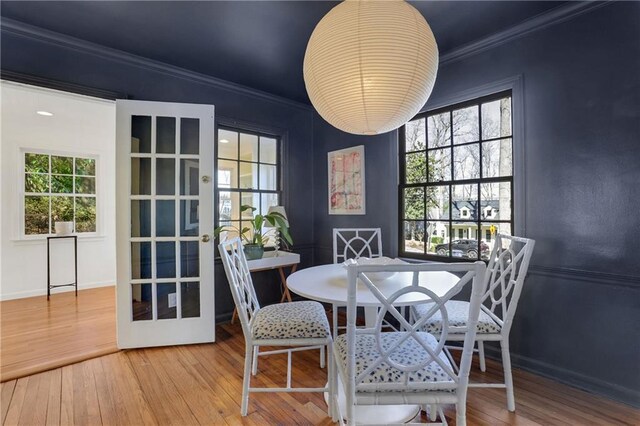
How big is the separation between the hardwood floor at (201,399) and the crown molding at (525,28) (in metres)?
2.43

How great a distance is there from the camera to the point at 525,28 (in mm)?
2186

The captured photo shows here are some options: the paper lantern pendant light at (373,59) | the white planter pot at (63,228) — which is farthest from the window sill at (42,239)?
the paper lantern pendant light at (373,59)

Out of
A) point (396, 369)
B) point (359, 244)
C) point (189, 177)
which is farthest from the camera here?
point (359, 244)

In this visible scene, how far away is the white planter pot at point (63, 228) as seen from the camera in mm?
Answer: 4086

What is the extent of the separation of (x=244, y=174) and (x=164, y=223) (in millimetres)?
1056

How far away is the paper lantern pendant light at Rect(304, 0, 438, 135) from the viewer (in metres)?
1.32

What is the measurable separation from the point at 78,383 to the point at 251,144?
2.55 metres

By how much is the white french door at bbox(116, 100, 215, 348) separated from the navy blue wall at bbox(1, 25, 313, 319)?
1.08ft

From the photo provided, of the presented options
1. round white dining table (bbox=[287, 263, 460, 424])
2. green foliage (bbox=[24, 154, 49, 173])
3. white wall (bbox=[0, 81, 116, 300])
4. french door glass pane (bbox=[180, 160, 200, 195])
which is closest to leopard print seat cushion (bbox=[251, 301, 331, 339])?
round white dining table (bbox=[287, 263, 460, 424])

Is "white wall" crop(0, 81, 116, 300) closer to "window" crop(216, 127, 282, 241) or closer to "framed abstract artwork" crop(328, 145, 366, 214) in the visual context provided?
"window" crop(216, 127, 282, 241)

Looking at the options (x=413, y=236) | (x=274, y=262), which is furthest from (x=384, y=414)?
(x=274, y=262)

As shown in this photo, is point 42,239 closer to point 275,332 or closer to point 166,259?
point 166,259

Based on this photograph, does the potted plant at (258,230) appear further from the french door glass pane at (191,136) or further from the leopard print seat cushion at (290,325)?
the leopard print seat cushion at (290,325)

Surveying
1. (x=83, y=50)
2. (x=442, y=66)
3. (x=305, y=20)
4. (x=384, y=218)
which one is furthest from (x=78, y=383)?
(x=442, y=66)
